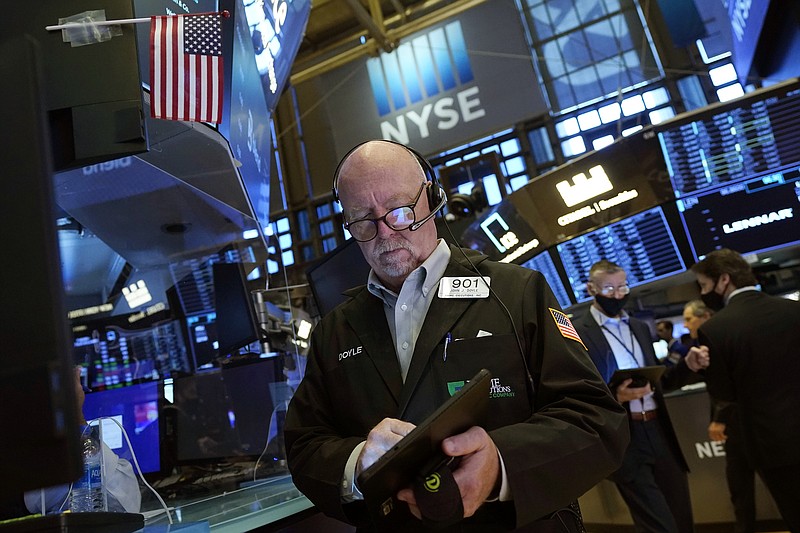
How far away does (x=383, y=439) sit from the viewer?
3.91 feet

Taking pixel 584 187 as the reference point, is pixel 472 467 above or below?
below

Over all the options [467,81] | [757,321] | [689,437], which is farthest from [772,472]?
[467,81]

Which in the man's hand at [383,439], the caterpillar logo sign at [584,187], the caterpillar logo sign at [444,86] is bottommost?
the man's hand at [383,439]

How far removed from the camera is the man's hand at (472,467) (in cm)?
110

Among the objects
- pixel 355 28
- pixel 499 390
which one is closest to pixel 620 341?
pixel 499 390

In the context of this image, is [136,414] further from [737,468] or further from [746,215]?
[746,215]

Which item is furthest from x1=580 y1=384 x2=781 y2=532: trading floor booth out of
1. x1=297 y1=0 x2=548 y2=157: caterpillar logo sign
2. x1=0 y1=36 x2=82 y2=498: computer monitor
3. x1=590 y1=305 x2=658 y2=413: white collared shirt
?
x1=297 y1=0 x2=548 y2=157: caterpillar logo sign

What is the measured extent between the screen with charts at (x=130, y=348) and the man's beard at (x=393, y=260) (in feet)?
8.58

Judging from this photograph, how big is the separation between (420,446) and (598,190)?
16.2 feet

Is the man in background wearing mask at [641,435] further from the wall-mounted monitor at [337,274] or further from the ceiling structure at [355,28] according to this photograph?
the ceiling structure at [355,28]

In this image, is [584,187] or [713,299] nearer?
[713,299]

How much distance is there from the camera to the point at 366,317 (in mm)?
1655

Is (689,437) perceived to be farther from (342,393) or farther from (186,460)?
(342,393)

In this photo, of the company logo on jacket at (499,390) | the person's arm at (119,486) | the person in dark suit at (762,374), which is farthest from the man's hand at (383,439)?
the person in dark suit at (762,374)
